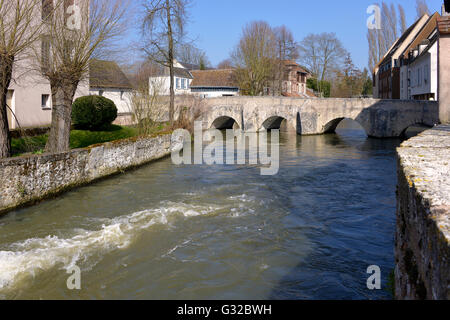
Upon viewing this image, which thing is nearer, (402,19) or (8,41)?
(8,41)

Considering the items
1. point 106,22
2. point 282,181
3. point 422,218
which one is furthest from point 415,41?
point 422,218

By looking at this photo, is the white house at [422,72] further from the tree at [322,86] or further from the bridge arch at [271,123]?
the tree at [322,86]

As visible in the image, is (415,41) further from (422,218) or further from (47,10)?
(422,218)

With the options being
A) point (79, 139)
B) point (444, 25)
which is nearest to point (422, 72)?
point (444, 25)

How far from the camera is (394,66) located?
42.3 meters

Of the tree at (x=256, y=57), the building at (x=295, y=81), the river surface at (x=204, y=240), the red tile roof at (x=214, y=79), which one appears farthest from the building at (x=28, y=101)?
the building at (x=295, y=81)

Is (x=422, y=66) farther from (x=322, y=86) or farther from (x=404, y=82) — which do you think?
(x=322, y=86)

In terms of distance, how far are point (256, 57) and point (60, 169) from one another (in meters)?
36.9

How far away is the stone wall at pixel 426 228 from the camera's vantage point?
2.63 metres

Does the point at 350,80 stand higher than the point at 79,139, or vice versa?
the point at 350,80

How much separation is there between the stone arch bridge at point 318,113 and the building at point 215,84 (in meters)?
16.7

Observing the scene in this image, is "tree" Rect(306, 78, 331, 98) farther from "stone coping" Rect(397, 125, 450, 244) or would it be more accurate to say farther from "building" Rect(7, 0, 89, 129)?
"stone coping" Rect(397, 125, 450, 244)

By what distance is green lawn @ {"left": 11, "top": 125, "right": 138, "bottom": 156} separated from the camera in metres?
13.6

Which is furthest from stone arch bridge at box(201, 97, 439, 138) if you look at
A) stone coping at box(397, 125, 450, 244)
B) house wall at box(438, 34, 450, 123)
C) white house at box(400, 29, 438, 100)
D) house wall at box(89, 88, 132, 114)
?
stone coping at box(397, 125, 450, 244)
